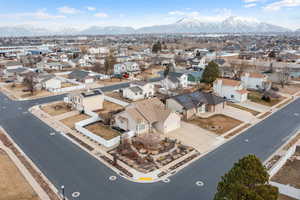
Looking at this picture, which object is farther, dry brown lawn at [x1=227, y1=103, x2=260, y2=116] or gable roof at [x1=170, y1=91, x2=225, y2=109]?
dry brown lawn at [x1=227, y1=103, x2=260, y2=116]

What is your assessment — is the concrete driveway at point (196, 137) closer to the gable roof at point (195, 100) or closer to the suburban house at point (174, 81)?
the gable roof at point (195, 100)

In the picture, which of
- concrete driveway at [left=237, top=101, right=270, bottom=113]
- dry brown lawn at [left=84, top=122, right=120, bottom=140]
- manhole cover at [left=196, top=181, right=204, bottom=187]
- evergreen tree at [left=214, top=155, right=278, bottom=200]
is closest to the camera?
evergreen tree at [left=214, top=155, right=278, bottom=200]

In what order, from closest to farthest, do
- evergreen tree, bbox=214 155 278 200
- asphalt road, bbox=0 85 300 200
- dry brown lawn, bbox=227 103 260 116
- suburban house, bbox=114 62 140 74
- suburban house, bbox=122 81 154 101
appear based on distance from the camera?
evergreen tree, bbox=214 155 278 200 → asphalt road, bbox=0 85 300 200 → dry brown lawn, bbox=227 103 260 116 → suburban house, bbox=122 81 154 101 → suburban house, bbox=114 62 140 74

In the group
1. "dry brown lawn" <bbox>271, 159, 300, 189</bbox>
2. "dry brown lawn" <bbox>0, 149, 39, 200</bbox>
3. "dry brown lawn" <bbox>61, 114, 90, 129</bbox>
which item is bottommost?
"dry brown lawn" <bbox>271, 159, 300, 189</bbox>

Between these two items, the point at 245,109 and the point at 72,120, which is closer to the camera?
the point at 72,120

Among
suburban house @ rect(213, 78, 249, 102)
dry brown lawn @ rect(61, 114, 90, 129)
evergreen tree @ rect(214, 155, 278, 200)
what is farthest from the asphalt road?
suburban house @ rect(213, 78, 249, 102)

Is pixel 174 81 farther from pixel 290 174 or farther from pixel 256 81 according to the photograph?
pixel 290 174

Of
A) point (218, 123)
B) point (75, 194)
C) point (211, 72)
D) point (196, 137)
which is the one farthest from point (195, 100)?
point (75, 194)

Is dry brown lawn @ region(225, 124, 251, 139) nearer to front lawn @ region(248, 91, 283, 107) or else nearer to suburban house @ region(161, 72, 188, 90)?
front lawn @ region(248, 91, 283, 107)
